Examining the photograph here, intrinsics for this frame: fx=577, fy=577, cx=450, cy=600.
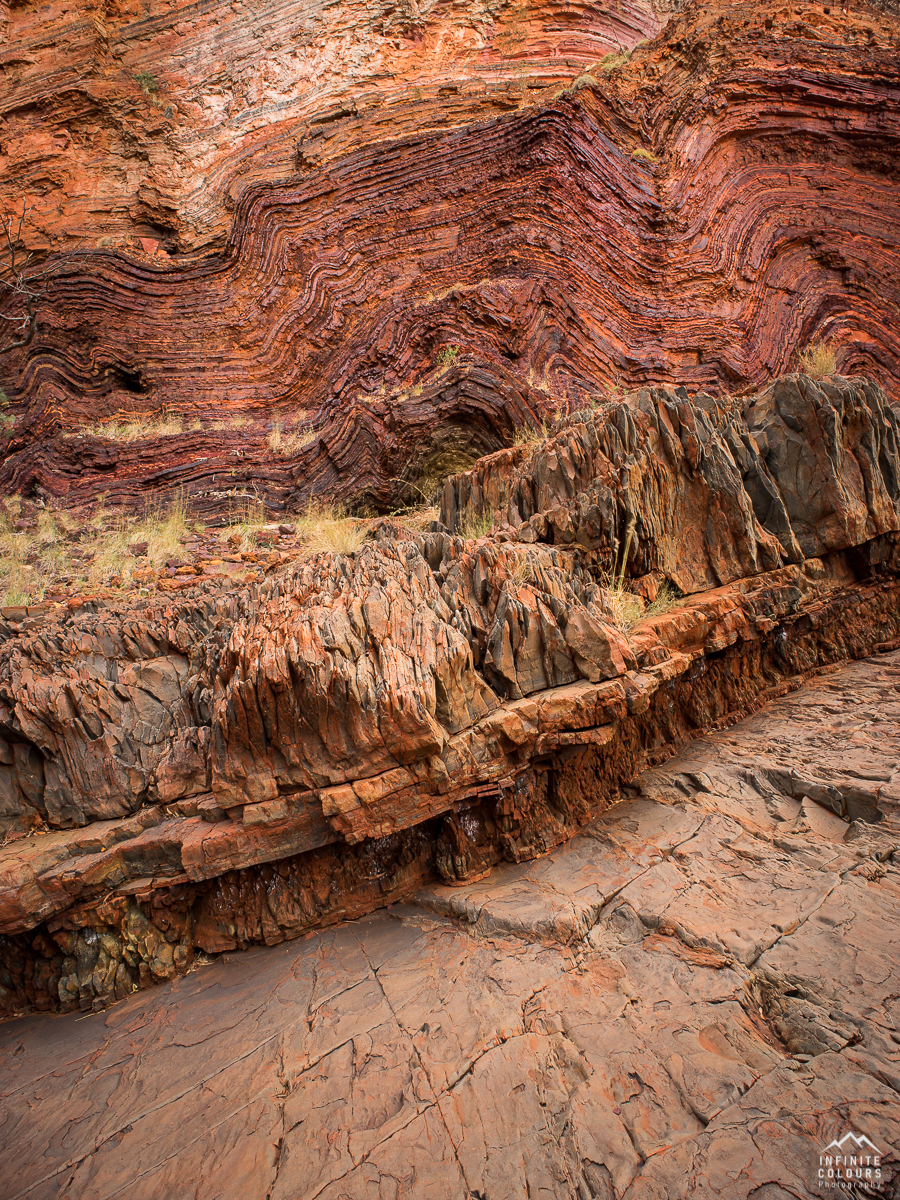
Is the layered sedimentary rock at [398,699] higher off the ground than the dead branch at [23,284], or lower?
lower

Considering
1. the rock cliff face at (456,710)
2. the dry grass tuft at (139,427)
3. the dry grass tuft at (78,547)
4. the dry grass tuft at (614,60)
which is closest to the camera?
the rock cliff face at (456,710)

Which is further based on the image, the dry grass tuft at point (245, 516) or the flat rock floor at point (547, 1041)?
the dry grass tuft at point (245, 516)

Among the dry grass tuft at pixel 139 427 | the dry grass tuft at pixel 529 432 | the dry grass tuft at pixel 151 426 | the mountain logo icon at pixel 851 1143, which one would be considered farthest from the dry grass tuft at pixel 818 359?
the dry grass tuft at pixel 139 427

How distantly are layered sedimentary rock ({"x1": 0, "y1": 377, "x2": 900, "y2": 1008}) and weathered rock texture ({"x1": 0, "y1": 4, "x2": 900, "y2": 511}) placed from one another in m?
5.47

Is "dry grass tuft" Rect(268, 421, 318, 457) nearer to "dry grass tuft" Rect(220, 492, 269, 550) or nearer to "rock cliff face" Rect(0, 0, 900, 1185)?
"rock cliff face" Rect(0, 0, 900, 1185)

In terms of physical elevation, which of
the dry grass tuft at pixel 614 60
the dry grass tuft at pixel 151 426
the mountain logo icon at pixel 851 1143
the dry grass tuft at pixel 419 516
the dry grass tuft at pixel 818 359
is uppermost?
the dry grass tuft at pixel 614 60

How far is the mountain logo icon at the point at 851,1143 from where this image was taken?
1.97m

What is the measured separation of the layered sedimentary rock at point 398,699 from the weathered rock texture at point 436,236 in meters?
5.47

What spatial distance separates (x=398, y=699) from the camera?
11.1 ft

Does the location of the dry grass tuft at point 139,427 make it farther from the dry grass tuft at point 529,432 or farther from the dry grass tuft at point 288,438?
the dry grass tuft at point 529,432

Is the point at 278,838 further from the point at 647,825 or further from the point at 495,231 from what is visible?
the point at 495,231

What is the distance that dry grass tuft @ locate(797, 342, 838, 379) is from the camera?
11.1 meters

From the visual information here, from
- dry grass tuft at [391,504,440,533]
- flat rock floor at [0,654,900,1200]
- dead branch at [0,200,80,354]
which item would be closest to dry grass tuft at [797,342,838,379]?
dry grass tuft at [391,504,440,533]

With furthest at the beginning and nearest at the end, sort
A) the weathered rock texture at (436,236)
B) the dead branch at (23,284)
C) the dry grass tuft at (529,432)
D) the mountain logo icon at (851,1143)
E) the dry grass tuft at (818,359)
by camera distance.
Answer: the dead branch at (23,284), the dry grass tuft at (818,359), the weathered rock texture at (436,236), the dry grass tuft at (529,432), the mountain logo icon at (851,1143)
